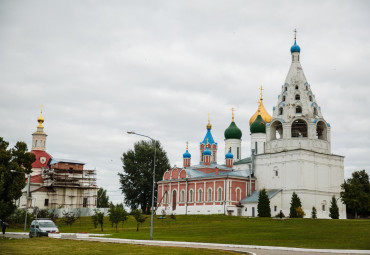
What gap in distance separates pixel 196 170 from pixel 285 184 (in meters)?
16.2

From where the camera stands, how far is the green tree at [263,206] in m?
49.1

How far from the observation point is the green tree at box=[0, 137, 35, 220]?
136ft

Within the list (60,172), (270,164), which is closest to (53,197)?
(60,172)

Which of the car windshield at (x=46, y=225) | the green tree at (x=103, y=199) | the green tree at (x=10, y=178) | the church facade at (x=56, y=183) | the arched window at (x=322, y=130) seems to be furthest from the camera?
the green tree at (x=103, y=199)

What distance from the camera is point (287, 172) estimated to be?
53.2 meters

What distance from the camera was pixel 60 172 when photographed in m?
70.8

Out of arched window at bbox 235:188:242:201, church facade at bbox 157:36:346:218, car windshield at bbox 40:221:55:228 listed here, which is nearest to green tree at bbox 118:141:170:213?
church facade at bbox 157:36:346:218

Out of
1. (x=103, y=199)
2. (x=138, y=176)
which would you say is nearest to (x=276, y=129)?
(x=138, y=176)

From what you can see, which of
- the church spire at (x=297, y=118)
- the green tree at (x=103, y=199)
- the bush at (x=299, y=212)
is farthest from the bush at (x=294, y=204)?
the green tree at (x=103, y=199)

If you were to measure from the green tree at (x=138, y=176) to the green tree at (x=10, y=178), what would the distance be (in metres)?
27.0

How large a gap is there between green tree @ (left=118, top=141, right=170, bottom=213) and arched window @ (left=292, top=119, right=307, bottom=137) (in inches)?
975

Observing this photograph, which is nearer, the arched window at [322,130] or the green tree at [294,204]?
the green tree at [294,204]

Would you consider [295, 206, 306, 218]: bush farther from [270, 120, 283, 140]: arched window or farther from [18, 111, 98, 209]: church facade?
[18, 111, 98, 209]: church facade

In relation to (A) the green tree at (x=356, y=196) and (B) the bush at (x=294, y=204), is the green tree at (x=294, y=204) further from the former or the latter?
(A) the green tree at (x=356, y=196)
